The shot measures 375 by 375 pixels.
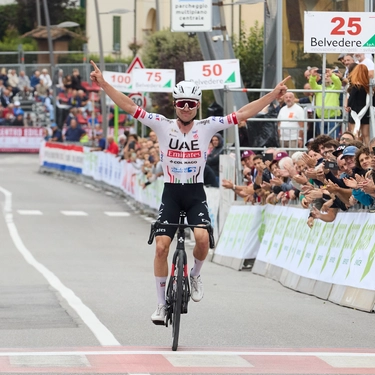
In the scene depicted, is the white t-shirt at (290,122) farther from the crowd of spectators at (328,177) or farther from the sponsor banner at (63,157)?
the sponsor banner at (63,157)

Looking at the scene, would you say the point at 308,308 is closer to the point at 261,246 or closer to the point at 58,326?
the point at 58,326

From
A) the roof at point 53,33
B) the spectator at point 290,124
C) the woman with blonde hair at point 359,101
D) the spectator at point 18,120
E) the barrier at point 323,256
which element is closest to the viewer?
the barrier at point 323,256

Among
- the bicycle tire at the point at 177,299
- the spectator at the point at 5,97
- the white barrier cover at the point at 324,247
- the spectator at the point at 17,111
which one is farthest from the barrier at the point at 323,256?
the spectator at the point at 5,97

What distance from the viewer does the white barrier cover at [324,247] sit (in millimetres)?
13312

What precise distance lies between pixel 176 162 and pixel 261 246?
7874 millimetres

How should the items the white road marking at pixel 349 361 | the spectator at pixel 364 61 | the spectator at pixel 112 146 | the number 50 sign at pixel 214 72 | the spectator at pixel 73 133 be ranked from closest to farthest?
1. the white road marking at pixel 349 361
2. the spectator at pixel 364 61
3. the number 50 sign at pixel 214 72
4. the spectator at pixel 112 146
5. the spectator at pixel 73 133

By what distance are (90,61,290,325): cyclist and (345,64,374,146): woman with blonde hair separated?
7.61m

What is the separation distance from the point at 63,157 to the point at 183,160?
1446 inches

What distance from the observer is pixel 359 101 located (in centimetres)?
1856

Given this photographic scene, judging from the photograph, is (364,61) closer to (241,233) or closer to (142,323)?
(241,233)

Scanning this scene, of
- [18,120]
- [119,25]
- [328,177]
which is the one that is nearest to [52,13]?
[119,25]

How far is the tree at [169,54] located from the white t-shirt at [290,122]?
3179cm

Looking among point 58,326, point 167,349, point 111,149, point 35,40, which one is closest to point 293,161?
point 58,326

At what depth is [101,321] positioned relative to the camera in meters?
11.7
